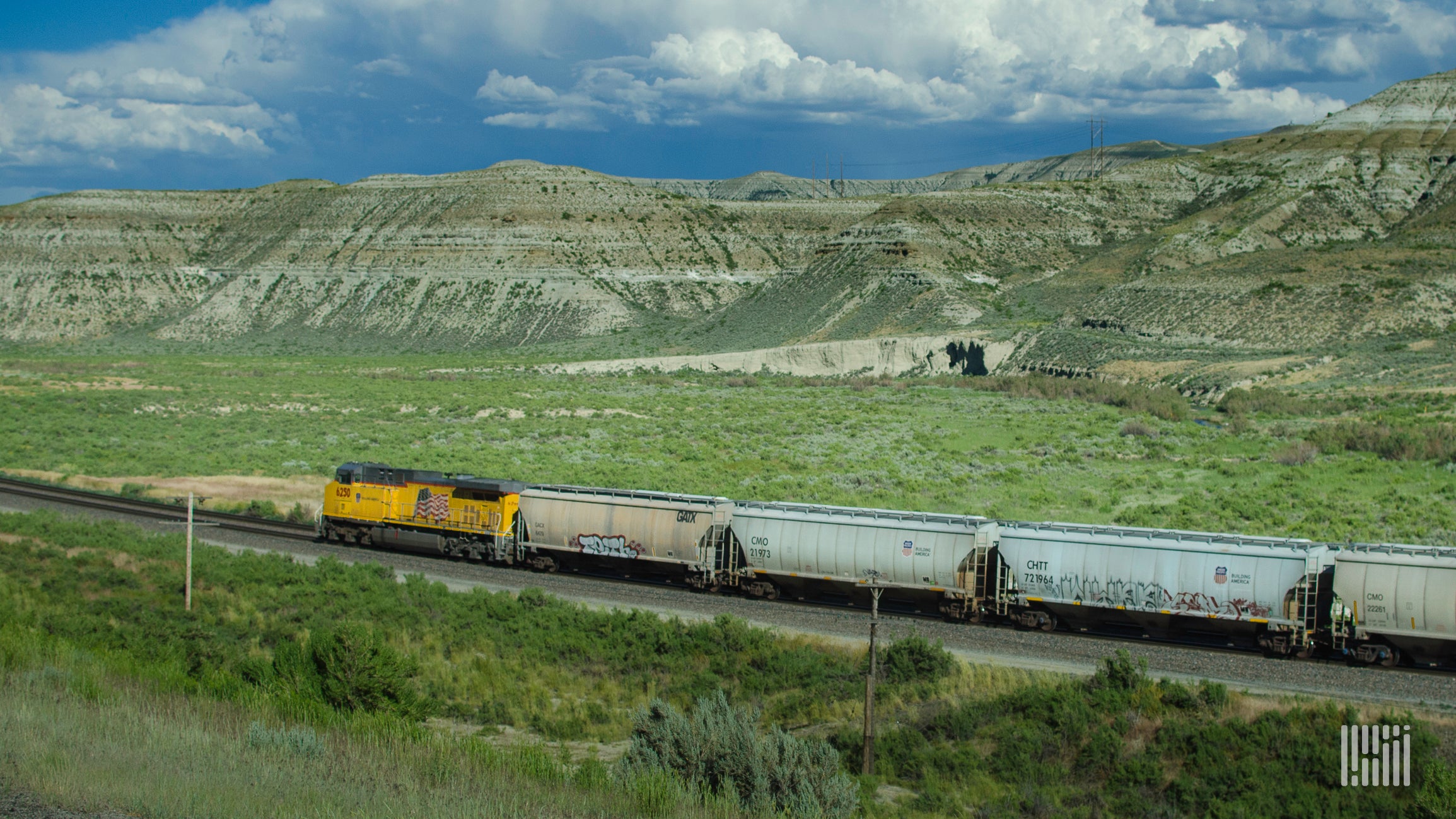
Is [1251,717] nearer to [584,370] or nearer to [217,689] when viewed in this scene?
[217,689]

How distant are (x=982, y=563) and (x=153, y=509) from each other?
28965 millimetres

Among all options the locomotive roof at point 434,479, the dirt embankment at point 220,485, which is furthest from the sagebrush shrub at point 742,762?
the dirt embankment at point 220,485

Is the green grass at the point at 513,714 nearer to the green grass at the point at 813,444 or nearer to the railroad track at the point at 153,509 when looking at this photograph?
the railroad track at the point at 153,509

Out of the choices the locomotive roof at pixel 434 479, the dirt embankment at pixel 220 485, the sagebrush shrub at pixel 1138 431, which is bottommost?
the dirt embankment at pixel 220 485

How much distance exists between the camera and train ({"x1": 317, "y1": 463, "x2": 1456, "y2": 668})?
20.4 meters

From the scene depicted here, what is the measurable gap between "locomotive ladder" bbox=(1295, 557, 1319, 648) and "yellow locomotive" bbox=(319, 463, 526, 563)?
19.0 m

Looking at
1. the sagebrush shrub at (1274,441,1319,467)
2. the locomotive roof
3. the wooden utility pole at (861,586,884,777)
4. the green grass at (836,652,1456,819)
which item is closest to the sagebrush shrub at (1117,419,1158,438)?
the sagebrush shrub at (1274,441,1319,467)

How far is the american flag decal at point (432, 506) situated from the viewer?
31016 mm

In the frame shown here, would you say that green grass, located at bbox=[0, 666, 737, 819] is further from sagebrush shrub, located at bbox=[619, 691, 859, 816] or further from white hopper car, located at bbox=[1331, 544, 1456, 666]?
white hopper car, located at bbox=[1331, 544, 1456, 666]

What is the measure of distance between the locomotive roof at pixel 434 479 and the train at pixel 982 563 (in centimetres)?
8

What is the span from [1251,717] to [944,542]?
7.93 meters

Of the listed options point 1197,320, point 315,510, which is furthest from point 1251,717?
point 1197,320

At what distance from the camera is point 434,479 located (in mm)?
31625

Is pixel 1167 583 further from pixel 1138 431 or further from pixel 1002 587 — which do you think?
pixel 1138 431
